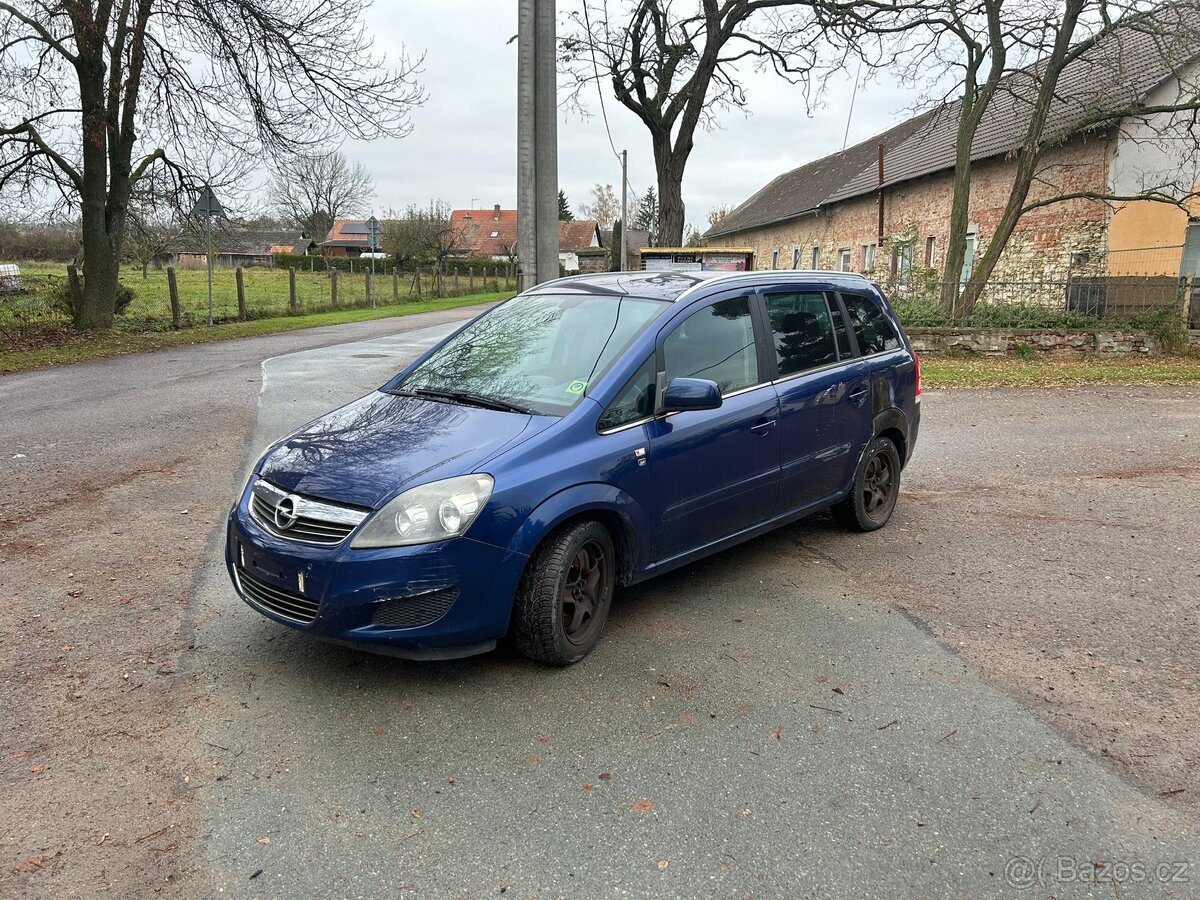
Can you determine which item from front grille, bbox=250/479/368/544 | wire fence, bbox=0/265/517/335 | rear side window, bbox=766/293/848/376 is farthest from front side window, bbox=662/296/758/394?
wire fence, bbox=0/265/517/335

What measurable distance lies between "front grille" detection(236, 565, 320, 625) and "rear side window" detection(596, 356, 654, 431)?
148 centimetres

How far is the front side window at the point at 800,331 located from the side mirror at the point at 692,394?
1051 mm

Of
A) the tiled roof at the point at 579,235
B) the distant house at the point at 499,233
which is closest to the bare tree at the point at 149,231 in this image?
the distant house at the point at 499,233

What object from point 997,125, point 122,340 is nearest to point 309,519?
point 122,340

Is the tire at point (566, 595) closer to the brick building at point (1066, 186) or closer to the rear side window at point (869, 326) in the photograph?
the rear side window at point (869, 326)

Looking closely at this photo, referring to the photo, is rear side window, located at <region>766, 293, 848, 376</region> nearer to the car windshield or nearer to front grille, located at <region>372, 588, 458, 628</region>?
the car windshield

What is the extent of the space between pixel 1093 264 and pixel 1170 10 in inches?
227

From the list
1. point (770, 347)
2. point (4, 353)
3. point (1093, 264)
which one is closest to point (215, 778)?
point (770, 347)

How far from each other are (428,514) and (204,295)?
2667 centimetres

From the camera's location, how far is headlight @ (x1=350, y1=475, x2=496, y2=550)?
3344 mm

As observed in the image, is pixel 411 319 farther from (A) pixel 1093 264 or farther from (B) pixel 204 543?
(B) pixel 204 543

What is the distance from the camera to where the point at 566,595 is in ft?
12.5

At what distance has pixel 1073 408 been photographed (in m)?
11.4

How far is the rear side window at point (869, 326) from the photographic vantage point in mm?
5699
